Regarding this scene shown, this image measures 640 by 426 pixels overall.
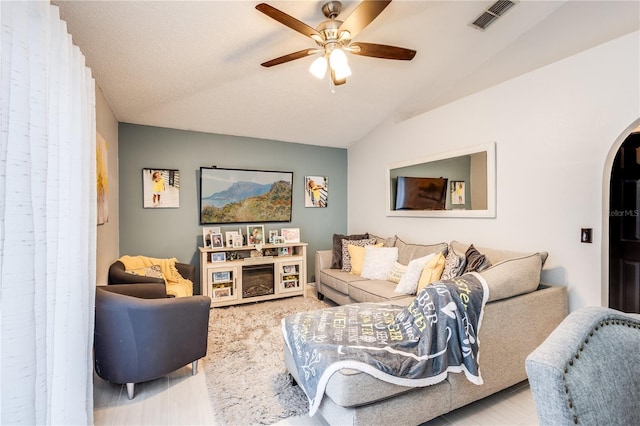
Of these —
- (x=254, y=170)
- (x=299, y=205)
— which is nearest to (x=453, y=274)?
(x=299, y=205)

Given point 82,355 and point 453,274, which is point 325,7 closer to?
point 453,274

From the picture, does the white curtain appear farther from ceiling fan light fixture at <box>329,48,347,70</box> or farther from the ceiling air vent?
the ceiling air vent

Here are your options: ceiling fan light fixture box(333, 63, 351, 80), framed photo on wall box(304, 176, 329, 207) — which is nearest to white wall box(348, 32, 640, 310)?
ceiling fan light fixture box(333, 63, 351, 80)

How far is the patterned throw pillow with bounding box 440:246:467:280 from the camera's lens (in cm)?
279

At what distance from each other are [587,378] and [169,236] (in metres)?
4.30

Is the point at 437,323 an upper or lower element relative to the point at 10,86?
lower

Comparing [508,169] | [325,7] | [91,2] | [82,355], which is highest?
[325,7]

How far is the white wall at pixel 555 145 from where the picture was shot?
2.29 metres

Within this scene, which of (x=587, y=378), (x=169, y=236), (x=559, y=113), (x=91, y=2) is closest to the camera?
(x=587, y=378)

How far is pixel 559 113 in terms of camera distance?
2568 mm

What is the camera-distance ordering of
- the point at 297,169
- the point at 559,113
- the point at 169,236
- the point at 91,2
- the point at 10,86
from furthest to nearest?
the point at 297,169
the point at 169,236
the point at 559,113
the point at 91,2
the point at 10,86

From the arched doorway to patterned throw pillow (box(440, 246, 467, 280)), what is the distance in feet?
5.09

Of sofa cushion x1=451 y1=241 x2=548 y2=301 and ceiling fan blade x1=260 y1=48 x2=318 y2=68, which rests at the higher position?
ceiling fan blade x1=260 y1=48 x2=318 y2=68

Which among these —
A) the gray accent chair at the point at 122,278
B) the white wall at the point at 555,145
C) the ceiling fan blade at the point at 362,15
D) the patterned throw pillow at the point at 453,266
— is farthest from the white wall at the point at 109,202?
the white wall at the point at 555,145
